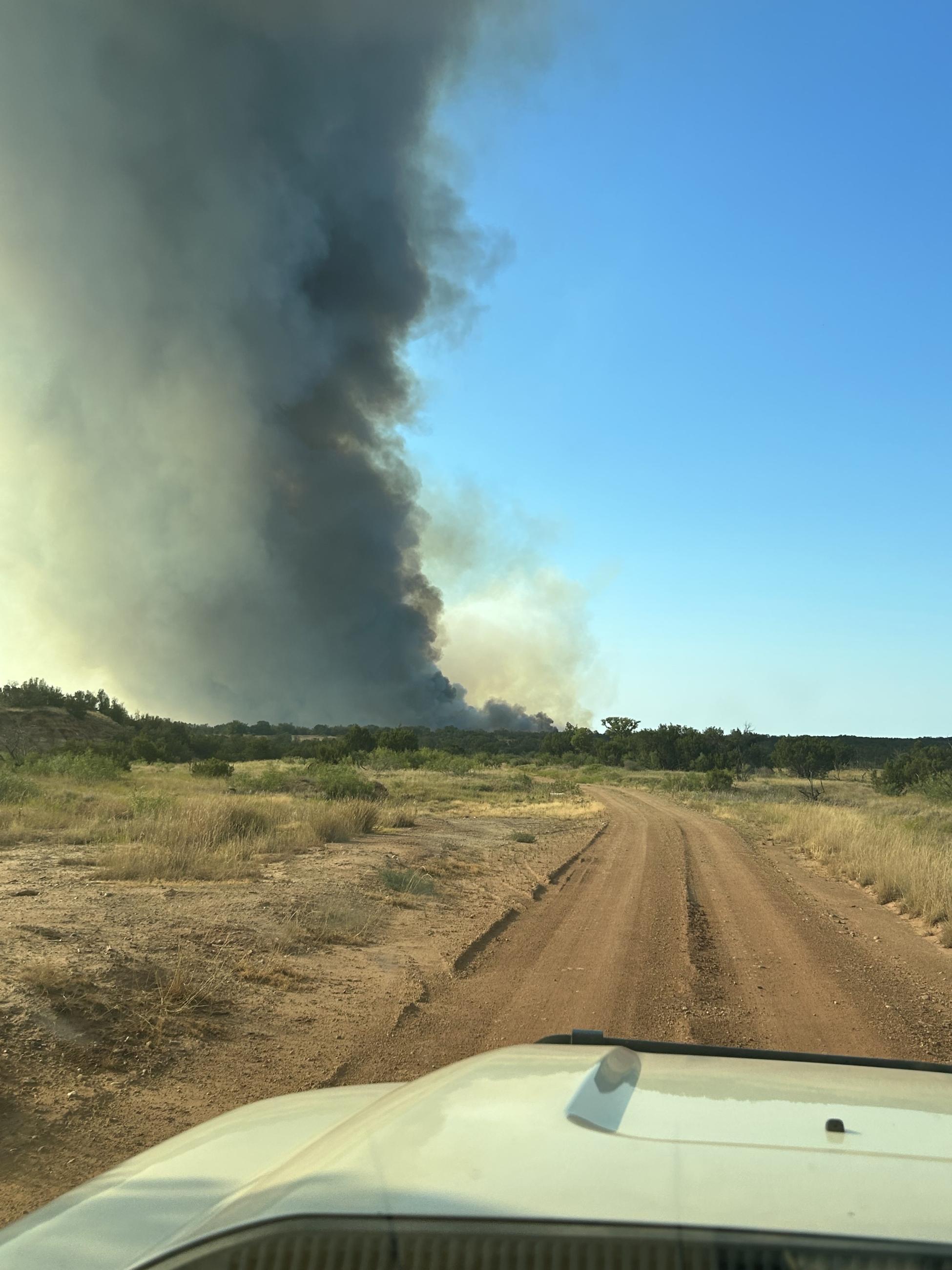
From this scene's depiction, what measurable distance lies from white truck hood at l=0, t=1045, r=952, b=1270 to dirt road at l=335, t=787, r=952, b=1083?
11.9 ft

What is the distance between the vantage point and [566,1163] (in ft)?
5.87

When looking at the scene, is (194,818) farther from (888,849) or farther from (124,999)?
(888,849)

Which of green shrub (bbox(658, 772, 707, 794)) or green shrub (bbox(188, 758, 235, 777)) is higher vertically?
green shrub (bbox(188, 758, 235, 777))

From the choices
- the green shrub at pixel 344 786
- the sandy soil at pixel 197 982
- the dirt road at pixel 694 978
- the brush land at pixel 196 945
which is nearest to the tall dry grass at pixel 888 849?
the dirt road at pixel 694 978

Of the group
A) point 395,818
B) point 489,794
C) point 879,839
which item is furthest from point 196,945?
point 489,794

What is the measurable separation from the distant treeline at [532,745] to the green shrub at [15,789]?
17907 mm

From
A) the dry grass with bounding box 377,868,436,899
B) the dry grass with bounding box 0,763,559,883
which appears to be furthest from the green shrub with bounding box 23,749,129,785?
the dry grass with bounding box 377,868,436,899

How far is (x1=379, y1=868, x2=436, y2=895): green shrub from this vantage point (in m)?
13.4

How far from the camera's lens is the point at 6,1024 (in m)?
6.11

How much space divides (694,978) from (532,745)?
349 feet

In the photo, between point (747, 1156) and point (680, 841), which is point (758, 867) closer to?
point (680, 841)

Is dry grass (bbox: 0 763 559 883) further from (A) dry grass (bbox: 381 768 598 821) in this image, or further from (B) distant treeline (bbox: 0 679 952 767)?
(B) distant treeline (bbox: 0 679 952 767)

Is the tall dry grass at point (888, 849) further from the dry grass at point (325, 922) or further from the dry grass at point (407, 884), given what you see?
the dry grass at point (325, 922)

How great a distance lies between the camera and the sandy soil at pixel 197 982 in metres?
5.12
